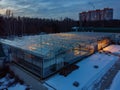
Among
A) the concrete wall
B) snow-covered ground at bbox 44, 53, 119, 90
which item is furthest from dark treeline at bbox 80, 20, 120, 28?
the concrete wall

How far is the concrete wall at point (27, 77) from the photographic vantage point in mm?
5719

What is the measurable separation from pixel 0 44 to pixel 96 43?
24.7 ft

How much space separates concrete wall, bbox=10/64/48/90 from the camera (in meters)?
5.72

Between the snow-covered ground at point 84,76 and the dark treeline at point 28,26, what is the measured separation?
1093 cm

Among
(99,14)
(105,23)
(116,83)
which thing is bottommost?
(116,83)

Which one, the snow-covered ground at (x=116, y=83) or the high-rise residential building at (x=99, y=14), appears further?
the high-rise residential building at (x=99, y=14)

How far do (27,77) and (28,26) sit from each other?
15.5 meters

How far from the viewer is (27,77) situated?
21.4 feet

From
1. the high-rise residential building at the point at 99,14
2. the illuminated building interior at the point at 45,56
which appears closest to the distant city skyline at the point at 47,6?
the high-rise residential building at the point at 99,14

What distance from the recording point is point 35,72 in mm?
6340

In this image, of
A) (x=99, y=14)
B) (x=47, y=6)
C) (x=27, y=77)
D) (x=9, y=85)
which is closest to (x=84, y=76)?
(x=27, y=77)

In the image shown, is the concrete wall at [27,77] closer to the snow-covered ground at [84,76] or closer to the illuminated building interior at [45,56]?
the illuminated building interior at [45,56]

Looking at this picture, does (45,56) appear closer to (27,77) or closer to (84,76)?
(27,77)

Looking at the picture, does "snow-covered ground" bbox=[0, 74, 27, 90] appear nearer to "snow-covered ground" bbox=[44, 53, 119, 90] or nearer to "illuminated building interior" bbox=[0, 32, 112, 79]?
"illuminated building interior" bbox=[0, 32, 112, 79]
